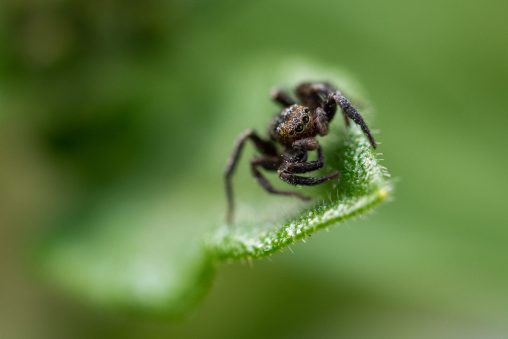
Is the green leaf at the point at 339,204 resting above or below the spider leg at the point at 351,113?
below

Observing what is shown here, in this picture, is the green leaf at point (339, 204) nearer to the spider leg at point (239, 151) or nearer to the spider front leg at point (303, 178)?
the spider front leg at point (303, 178)

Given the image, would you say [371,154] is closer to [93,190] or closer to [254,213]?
[254,213]

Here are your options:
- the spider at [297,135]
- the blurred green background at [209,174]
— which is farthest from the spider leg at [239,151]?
the blurred green background at [209,174]

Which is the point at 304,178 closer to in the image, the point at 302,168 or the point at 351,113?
the point at 302,168

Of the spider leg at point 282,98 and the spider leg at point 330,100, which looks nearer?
the spider leg at point 330,100

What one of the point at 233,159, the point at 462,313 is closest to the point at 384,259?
the point at 462,313

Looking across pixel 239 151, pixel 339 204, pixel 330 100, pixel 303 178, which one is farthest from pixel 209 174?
pixel 339 204
